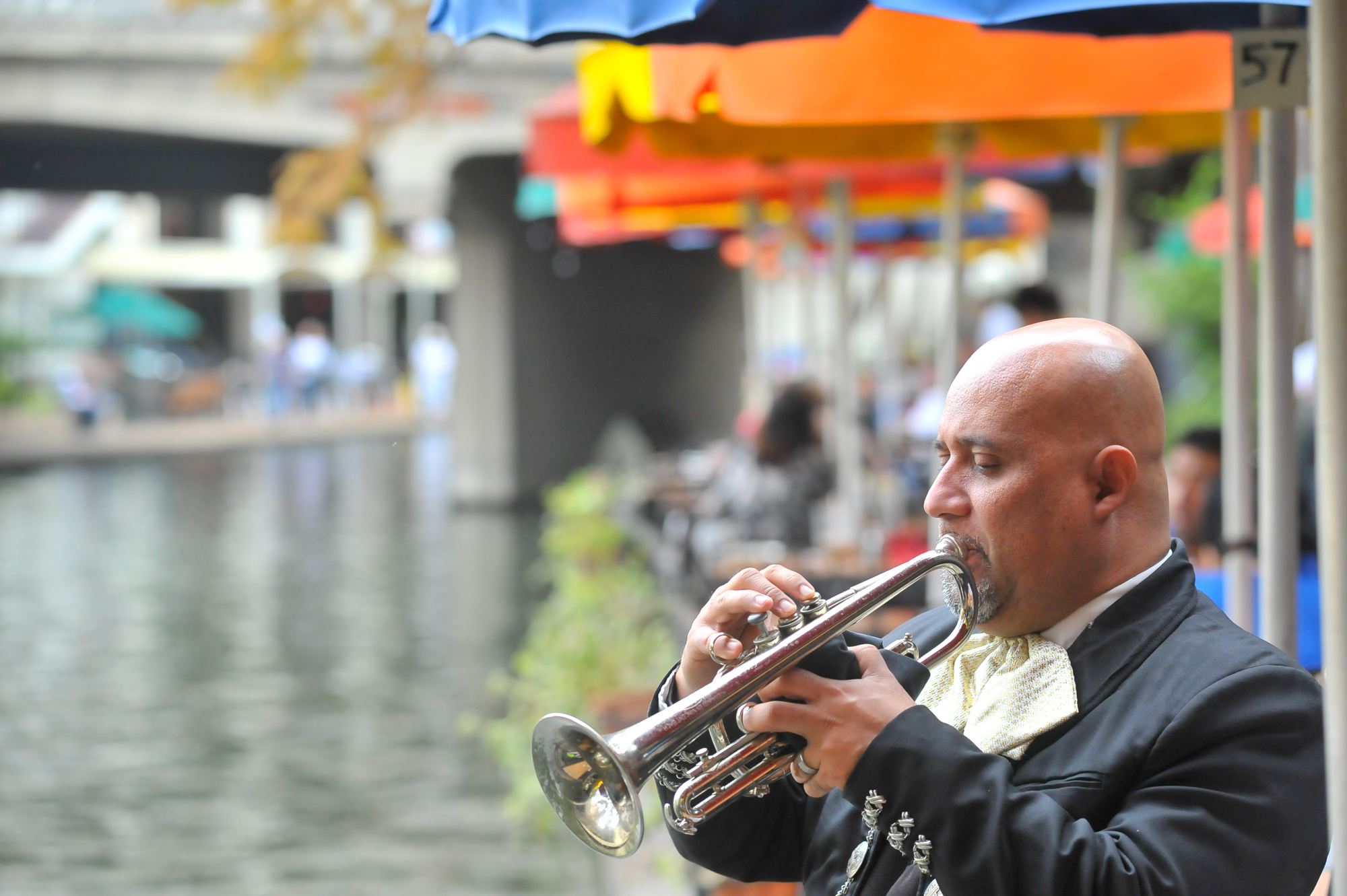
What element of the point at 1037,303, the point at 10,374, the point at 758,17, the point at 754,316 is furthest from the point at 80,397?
the point at 758,17

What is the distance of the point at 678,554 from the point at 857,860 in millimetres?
6997

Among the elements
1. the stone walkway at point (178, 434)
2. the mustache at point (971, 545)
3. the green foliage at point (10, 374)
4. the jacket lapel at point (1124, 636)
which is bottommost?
the stone walkway at point (178, 434)

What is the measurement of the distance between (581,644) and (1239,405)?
3.60m

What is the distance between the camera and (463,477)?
1681 centimetres

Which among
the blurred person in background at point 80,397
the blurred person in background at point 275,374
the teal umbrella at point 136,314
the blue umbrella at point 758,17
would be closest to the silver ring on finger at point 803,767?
the blue umbrella at point 758,17

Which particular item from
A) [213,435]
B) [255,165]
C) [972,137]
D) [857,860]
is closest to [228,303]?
[213,435]

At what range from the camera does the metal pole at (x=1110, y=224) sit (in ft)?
13.4

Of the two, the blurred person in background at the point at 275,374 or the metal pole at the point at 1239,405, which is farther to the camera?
the blurred person in background at the point at 275,374

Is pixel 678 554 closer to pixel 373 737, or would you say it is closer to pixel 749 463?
pixel 749 463

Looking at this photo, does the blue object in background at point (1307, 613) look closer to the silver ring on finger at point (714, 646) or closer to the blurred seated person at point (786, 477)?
the silver ring on finger at point (714, 646)

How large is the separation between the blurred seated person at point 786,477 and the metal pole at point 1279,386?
455cm

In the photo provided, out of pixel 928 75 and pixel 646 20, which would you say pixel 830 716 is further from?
pixel 928 75

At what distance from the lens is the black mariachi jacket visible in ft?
5.05

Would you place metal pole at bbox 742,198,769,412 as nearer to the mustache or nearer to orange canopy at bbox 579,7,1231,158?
orange canopy at bbox 579,7,1231,158
